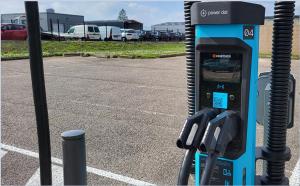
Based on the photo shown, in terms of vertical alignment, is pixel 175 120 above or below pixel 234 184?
below

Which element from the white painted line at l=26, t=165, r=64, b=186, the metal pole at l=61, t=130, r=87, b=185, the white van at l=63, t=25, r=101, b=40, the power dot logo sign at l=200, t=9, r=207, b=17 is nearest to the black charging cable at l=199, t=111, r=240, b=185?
the power dot logo sign at l=200, t=9, r=207, b=17

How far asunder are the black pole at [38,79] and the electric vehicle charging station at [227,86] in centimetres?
99

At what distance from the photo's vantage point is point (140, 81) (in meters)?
10.7

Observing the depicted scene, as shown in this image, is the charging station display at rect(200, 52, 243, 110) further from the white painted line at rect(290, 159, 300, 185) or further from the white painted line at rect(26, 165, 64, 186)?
the white painted line at rect(26, 165, 64, 186)

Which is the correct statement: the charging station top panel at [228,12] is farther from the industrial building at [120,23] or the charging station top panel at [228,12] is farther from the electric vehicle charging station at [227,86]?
the industrial building at [120,23]

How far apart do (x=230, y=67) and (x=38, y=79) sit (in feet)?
4.15

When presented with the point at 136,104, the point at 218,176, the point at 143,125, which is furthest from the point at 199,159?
the point at 136,104

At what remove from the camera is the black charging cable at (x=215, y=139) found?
6.71 ft

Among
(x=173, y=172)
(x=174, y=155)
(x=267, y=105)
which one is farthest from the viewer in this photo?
(x=174, y=155)

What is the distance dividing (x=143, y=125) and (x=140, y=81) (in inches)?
198

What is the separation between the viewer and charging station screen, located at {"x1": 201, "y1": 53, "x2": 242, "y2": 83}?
2162 mm

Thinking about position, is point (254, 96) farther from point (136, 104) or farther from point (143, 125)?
point (136, 104)

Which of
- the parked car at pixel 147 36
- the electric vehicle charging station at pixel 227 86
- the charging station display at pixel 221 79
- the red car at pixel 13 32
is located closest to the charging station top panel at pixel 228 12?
the electric vehicle charging station at pixel 227 86

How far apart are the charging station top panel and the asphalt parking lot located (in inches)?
81.1
